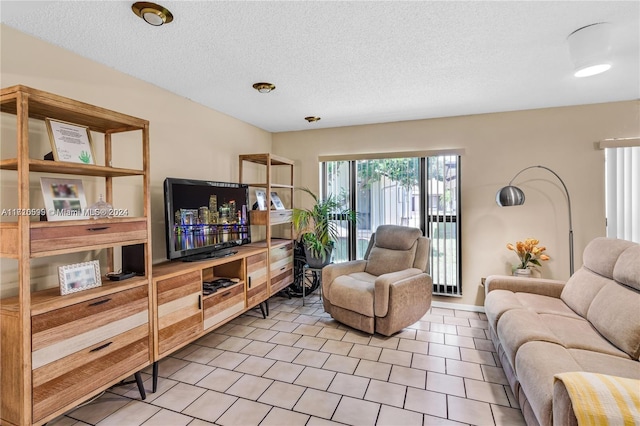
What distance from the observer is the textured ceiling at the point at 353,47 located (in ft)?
5.31

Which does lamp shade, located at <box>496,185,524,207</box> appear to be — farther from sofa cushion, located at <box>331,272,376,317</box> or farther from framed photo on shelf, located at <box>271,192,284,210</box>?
framed photo on shelf, located at <box>271,192,284,210</box>

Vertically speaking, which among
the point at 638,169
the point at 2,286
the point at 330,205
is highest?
the point at 638,169

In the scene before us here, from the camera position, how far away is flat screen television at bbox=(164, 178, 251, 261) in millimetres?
2514

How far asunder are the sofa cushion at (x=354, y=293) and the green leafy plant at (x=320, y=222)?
0.63m

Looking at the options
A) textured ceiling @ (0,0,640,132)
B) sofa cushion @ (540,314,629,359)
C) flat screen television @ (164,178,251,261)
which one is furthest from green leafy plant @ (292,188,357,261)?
sofa cushion @ (540,314,629,359)

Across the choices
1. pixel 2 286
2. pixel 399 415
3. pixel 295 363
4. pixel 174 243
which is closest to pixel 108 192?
pixel 174 243

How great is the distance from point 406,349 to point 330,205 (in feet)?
6.47

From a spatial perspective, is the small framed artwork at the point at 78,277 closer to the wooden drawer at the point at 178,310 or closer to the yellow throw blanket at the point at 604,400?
the wooden drawer at the point at 178,310

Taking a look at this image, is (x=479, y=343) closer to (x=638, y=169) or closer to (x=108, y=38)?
(x=638, y=169)

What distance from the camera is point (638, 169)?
308cm

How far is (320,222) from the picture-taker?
3.99 m

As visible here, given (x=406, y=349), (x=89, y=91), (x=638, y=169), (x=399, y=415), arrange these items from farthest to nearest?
(x=638, y=169)
(x=406, y=349)
(x=89, y=91)
(x=399, y=415)

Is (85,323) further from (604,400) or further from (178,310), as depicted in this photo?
(604,400)

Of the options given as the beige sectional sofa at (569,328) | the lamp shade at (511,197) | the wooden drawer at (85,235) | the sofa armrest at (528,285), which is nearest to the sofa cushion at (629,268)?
the beige sectional sofa at (569,328)
